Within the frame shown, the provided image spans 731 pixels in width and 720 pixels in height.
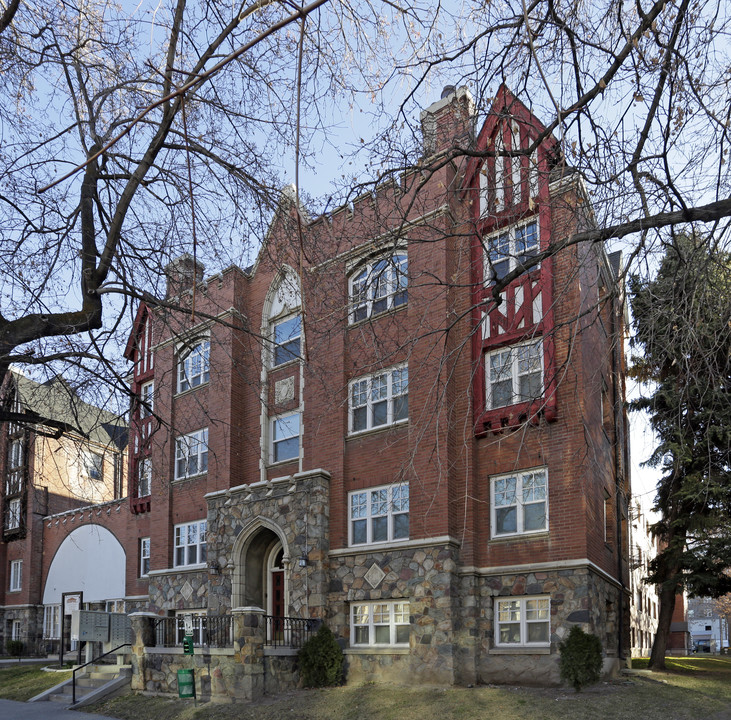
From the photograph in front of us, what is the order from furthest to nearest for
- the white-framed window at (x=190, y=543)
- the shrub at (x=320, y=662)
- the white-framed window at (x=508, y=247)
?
the white-framed window at (x=190, y=543), the shrub at (x=320, y=662), the white-framed window at (x=508, y=247)

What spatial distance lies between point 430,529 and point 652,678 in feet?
20.5

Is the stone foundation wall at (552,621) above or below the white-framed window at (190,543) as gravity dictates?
below

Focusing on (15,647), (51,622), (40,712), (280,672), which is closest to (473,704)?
(280,672)

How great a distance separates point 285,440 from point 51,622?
1898 cm

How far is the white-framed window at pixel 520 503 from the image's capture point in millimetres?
18578

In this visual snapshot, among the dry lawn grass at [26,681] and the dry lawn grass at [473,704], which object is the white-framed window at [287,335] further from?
the dry lawn grass at [26,681]

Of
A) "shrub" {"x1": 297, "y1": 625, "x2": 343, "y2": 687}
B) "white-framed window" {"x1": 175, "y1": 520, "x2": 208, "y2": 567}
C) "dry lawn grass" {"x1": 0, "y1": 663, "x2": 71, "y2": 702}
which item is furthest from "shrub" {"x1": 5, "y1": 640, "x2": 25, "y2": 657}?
"shrub" {"x1": 297, "y1": 625, "x2": 343, "y2": 687}

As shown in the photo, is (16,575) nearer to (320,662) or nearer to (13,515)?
(13,515)

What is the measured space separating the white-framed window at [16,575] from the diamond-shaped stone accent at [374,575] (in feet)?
79.5

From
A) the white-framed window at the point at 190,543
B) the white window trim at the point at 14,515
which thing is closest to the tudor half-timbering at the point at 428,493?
the white-framed window at the point at 190,543

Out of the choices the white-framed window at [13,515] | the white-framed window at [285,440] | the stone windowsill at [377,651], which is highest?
the white-framed window at [285,440]

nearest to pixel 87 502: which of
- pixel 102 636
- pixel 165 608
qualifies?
pixel 165 608

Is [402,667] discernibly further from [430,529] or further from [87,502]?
[87,502]

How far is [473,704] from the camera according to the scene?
15.5 m
